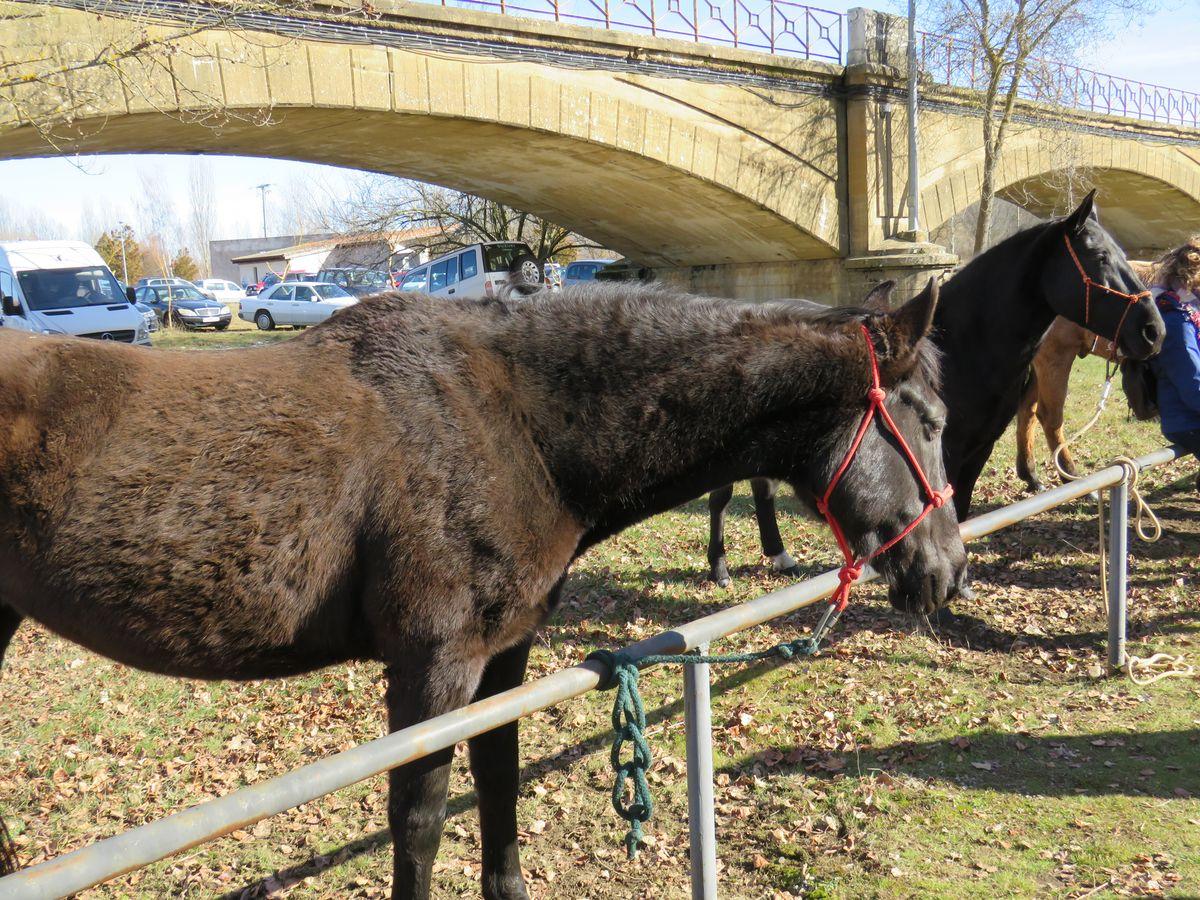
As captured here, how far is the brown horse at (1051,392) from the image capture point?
9.21 meters

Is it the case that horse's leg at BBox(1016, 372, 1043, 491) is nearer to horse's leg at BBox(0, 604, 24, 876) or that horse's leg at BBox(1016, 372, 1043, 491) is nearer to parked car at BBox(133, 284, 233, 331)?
horse's leg at BBox(0, 604, 24, 876)

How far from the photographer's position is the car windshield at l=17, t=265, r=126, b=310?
65.2 feet

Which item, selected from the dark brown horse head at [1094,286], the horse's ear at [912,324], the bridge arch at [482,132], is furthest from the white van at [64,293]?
the horse's ear at [912,324]

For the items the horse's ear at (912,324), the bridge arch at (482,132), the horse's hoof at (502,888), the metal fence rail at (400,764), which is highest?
the bridge arch at (482,132)

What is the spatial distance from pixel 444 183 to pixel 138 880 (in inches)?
708

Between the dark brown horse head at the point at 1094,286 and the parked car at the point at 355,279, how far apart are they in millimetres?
31897

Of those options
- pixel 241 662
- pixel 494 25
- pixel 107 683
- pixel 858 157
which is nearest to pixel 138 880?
pixel 241 662

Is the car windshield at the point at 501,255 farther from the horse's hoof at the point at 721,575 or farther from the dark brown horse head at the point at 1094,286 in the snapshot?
the dark brown horse head at the point at 1094,286

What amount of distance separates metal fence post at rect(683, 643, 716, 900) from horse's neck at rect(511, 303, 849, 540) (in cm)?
62

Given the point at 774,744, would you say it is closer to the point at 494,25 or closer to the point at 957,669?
Result: the point at 957,669

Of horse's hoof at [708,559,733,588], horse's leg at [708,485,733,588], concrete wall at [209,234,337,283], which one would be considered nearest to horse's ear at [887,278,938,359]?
horse's leg at [708,485,733,588]

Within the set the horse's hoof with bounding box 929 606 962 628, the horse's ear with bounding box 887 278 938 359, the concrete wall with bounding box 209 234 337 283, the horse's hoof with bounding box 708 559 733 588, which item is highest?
the horse's ear with bounding box 887 278 938 359

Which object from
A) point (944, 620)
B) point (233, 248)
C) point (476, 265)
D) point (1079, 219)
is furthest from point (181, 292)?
point (233, 248)

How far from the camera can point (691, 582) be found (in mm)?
7129
